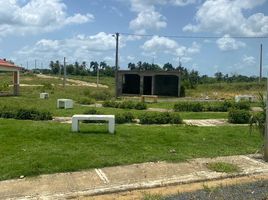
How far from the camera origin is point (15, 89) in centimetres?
3419

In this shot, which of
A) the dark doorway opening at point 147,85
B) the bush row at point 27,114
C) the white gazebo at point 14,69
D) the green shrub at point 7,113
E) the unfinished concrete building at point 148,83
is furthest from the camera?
the dark doorway opening at point 147,85

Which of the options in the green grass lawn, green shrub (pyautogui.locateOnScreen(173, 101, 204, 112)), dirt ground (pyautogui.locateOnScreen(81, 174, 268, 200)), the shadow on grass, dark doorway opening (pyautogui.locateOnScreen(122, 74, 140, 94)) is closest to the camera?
dirt ground (pyautogui.locateOnScreen(81, 174, 268, 200))

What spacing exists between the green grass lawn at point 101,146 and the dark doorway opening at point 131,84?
104 feet

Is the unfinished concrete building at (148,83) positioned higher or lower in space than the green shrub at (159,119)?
higher

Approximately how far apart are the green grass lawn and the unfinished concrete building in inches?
1109

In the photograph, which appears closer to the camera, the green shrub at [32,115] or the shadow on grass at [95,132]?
the shadow on grass at [95,132]

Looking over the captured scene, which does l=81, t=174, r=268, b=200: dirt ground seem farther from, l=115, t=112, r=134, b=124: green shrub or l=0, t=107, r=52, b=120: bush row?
l=0, t=107, r=52, b=120: bush row

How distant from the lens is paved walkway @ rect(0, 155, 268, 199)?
6.32m

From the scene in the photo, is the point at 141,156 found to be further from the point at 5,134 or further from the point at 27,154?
the point at 5,134

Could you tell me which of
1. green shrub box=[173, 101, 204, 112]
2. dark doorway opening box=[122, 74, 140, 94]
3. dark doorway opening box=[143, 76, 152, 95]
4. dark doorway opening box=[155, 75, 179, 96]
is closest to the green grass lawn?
green shrub box=[173, 101, 204, 112]

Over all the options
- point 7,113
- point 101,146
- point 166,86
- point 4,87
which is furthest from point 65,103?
point 166,86

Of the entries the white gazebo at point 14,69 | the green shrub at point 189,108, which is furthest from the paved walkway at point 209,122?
the white gazebo at point 14,69

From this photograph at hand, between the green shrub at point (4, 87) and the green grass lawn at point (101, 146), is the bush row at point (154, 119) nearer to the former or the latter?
the green grass lawn at point (101, 146)

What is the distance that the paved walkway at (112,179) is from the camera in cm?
632
